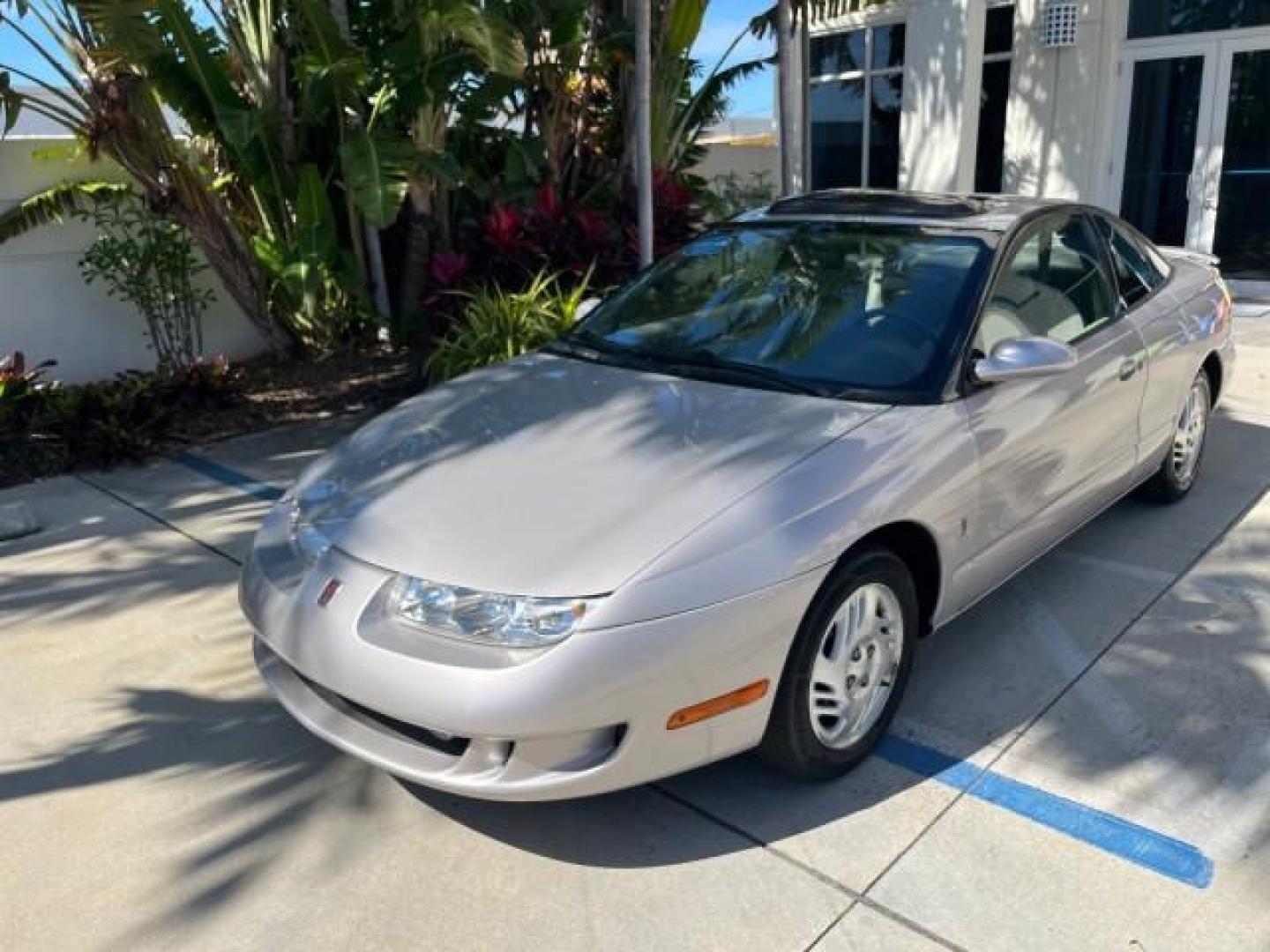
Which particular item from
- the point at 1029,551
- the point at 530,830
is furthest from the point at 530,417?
the point at 1029,551

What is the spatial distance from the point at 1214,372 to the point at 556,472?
13.0 feet

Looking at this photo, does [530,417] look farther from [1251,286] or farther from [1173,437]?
[1251,286]

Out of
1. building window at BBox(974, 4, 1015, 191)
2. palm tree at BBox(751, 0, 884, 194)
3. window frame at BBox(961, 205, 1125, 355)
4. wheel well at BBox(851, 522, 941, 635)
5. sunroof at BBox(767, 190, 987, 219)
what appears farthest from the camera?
building window at BBox(974, 4, 1015, 191)

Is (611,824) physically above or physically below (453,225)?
below

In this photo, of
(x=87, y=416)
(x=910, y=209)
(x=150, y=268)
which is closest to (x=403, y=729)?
(x=910, y=209)

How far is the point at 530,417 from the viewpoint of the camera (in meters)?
3.58

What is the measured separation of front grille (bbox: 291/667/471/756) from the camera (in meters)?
2.77

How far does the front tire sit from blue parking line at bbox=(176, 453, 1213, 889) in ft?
0.47

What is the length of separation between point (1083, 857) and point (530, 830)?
1489mm

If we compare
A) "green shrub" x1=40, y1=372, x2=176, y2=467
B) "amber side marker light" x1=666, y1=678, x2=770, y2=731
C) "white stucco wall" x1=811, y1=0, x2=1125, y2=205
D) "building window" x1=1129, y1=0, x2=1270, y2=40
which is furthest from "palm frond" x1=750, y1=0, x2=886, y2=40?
"amber side marker light" x1=666, y1=678, x2=770, y2=731

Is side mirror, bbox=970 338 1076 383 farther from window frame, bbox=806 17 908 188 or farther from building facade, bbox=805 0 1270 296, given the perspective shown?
window frame, bbox=806 17 908 188

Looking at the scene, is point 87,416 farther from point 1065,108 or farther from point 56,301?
point 1065,108

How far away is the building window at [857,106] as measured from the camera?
13.3m

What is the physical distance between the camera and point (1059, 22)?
36.6 ft
